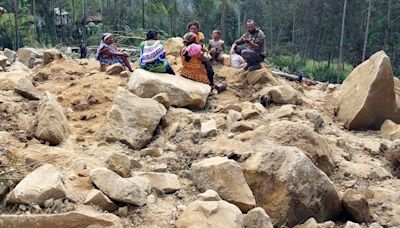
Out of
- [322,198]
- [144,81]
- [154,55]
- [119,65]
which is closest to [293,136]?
[322,198]

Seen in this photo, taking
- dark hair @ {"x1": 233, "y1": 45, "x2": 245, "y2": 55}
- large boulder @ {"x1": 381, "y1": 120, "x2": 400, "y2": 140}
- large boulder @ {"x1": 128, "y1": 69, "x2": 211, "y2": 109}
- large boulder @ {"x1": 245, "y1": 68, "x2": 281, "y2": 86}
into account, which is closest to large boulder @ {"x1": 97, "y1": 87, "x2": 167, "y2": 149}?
large boulder @ {"x1": 128, "y1": 69, "x2": 211, "y2": 109}

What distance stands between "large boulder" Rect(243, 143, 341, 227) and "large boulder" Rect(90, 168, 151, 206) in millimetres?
1119

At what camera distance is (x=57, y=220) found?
3.65 m

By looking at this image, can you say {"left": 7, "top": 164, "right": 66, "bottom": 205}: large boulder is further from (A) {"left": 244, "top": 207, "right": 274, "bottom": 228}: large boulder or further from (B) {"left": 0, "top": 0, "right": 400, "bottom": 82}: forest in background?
(B) {"left": 0, "top": 0, "right": 400, "bottom": 82}: forest in background

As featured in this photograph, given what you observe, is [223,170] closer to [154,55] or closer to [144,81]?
[144,81]

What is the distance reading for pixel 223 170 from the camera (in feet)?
15.0

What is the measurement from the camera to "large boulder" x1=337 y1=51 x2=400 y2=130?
721 centimetres

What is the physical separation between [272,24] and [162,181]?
42.1 metres

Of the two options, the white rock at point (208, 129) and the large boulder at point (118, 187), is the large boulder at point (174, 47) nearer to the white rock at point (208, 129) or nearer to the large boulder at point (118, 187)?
the white rock at point (208, 129)

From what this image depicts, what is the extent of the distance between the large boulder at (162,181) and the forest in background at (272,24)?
24.2m

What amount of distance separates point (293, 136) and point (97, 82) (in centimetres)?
285

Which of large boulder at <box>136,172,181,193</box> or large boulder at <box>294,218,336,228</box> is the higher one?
large boulder at <box>136,172,181,193</box>

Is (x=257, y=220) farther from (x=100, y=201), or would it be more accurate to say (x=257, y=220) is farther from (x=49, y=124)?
(x=49, y=124)

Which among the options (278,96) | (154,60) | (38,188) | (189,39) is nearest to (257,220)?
(38,188)
